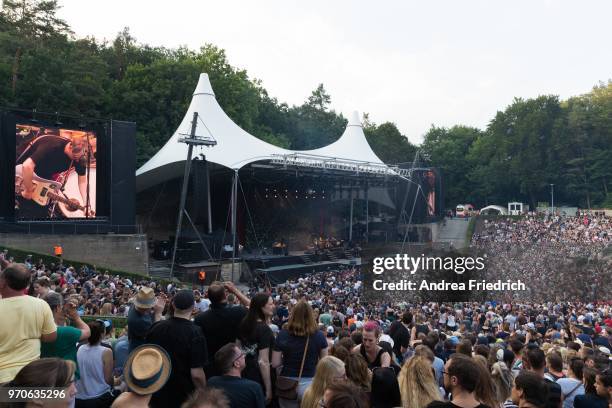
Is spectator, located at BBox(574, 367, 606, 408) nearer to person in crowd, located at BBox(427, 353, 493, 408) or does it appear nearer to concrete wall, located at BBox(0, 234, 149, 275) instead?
person in crowd, located at BBox(427, 353, 493, 408)

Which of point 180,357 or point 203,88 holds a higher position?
point 203,88

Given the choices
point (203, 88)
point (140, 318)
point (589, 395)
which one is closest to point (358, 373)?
point (140, 318)

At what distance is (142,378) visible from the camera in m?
2.52

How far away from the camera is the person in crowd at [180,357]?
11.0 feet

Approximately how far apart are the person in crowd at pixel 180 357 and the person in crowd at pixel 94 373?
2.05 feet

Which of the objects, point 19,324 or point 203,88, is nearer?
point 19,324

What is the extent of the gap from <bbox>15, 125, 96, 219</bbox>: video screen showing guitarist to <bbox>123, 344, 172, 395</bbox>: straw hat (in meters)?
16.8

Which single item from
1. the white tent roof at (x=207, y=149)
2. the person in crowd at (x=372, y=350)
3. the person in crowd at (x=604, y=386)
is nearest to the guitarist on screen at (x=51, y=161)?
the white tent roof at (x=207, y=149)

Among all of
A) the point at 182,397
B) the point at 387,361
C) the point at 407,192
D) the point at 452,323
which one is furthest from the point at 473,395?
the point at 407,192

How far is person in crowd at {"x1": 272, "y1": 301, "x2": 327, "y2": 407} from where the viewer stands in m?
3.72

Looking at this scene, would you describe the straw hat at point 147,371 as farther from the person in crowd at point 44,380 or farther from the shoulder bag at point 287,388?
the shoulder bag at point 287,388

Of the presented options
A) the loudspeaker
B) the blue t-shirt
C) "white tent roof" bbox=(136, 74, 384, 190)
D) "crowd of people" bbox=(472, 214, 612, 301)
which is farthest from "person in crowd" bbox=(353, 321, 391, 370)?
"white tent roof" bbox=(136, 74, 384, 190)

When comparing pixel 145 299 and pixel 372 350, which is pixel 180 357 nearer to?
pixel 145 299

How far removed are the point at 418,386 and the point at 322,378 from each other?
25.2 inches
